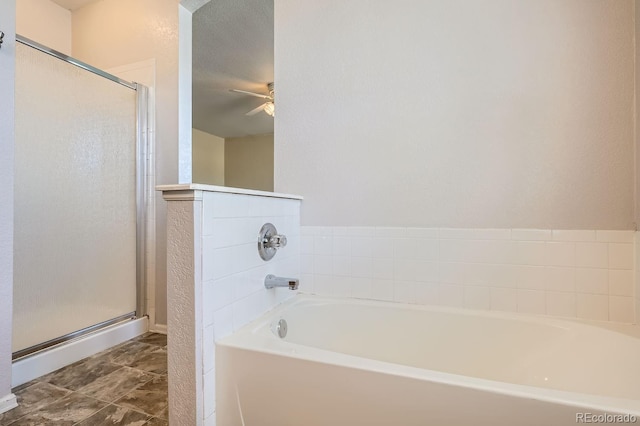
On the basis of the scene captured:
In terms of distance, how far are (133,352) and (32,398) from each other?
531 millimetres

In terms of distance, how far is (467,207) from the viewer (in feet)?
4.86

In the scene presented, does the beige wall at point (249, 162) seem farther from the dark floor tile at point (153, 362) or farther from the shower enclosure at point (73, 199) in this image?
the dark floor tile at point (153, 362)

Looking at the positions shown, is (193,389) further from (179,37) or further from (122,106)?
(179,37)

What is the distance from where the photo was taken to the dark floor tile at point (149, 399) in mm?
1369

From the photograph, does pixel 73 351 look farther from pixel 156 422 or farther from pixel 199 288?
pixel 199 288

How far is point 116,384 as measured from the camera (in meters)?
1.57

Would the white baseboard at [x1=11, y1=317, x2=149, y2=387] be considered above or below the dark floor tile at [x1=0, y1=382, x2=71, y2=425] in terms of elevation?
above

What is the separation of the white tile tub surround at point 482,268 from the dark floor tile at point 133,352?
3.75 ft

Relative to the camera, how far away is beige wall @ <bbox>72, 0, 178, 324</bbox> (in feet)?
7.50

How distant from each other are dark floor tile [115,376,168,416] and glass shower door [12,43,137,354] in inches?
30.9

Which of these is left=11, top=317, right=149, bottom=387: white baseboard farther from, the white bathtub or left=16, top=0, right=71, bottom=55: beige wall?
left=16, top=0, right=71, bottom=55: beige wall

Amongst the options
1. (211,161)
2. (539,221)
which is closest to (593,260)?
(539,221)

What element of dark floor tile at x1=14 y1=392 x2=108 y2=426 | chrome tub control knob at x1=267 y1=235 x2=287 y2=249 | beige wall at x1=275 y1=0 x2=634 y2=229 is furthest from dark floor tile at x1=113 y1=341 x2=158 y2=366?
beige wall at x1=275 y1=0 x2=634 y2=229

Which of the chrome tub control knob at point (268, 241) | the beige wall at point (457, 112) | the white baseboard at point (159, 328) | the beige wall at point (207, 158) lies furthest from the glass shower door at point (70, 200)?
the beige wall at point (207, 158)
